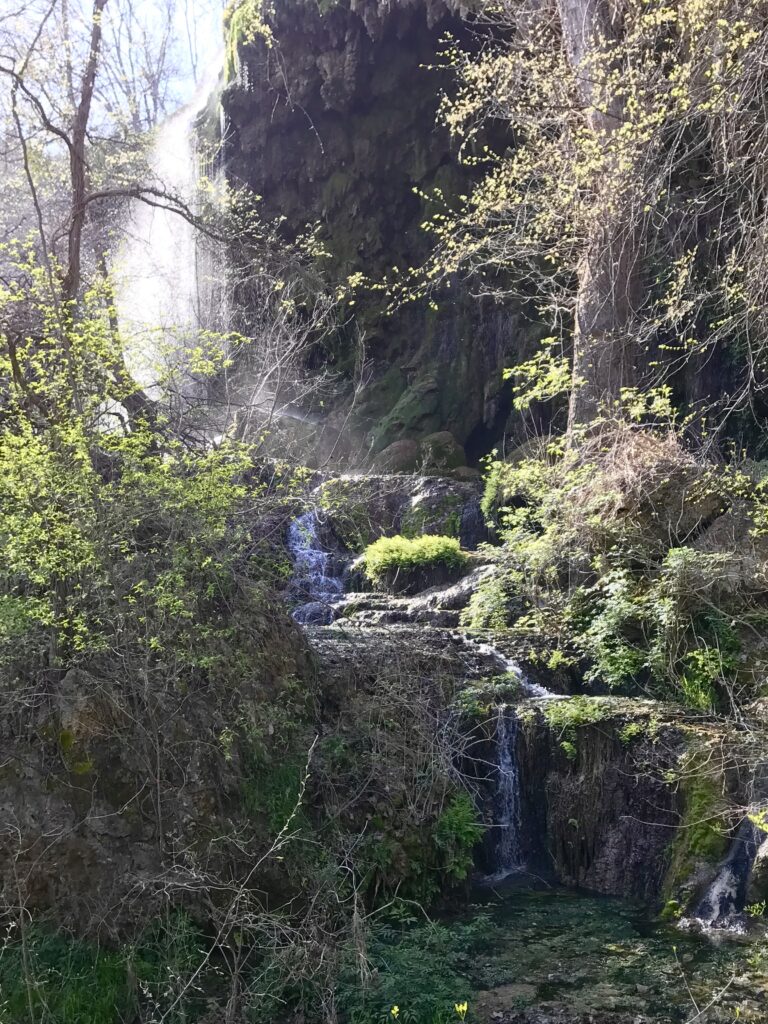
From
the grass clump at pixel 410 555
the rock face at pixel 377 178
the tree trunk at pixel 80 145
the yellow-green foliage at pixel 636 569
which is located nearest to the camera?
the tree trunk at pixel 80 145

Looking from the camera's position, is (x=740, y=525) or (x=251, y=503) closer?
(x=251, y=503)

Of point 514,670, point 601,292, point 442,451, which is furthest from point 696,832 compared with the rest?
point 442,451

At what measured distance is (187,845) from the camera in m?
5.34

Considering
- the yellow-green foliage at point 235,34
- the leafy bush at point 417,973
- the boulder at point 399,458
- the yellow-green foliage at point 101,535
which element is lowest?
the leafy bush at point 417,973

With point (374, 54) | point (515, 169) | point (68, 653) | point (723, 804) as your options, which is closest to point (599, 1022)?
point (723, 804)

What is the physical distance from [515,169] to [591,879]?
8050mm

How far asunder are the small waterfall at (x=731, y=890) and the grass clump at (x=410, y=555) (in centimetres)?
583

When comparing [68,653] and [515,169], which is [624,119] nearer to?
[515,169]

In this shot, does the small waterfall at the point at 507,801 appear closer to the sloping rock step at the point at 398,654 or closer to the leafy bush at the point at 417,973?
the sloping rock step at the point at 398,654

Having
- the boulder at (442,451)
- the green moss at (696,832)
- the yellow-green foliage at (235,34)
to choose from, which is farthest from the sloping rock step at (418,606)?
the yellow-green foliage at (235,34)

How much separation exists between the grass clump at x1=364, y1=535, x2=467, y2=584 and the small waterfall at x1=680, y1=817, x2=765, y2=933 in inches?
230

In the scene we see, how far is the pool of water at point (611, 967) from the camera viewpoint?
16.3 ft

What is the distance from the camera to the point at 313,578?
1329 cm

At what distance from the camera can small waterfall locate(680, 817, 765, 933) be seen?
6.16m
